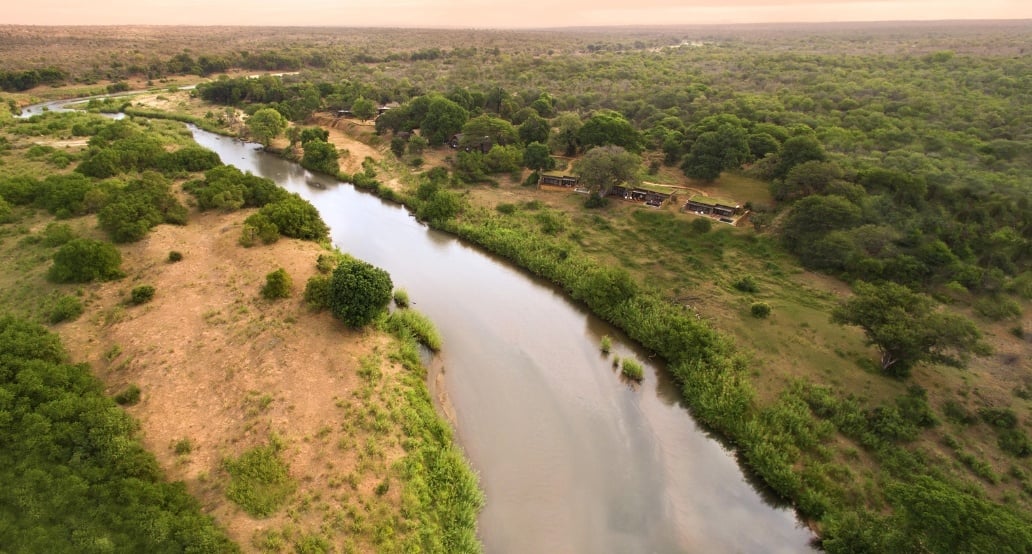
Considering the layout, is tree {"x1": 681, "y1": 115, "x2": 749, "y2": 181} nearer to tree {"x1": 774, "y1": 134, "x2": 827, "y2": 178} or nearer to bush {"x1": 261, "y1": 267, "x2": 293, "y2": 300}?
tree {"x1": 774, "y1": 134, "x2": 827, "y2": 178}

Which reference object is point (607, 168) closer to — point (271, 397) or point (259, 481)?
point (271, 397)

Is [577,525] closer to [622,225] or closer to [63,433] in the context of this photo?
[63,433]

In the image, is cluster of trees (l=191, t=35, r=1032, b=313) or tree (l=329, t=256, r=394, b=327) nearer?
tree (l=329, t=256, r=394, b=327)

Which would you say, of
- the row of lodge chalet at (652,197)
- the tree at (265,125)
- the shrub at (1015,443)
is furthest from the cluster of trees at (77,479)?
the tree at (265,125)

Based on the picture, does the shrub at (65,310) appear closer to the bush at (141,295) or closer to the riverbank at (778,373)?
the bush at (141,295)

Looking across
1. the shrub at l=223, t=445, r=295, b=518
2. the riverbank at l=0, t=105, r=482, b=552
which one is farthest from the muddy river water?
the shrub at l=223, t=445, r=295, b=518

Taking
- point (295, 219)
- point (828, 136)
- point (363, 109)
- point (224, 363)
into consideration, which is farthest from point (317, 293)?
point (828, 136)

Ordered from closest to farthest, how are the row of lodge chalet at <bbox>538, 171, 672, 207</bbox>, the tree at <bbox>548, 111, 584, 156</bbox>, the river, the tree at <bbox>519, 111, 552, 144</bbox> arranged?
the river → the row of lodge chalet at <bbox>538, 171, 672, 207</bbox> → the tree at <bbox>548, 111, 584, 156</bbox> → the tree at <bbox>519, 111, 552, 144</bbox>

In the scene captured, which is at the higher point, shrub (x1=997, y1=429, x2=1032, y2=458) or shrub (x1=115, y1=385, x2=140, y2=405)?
shrub (x1=115, y1=385, x2=140, y2=405)
